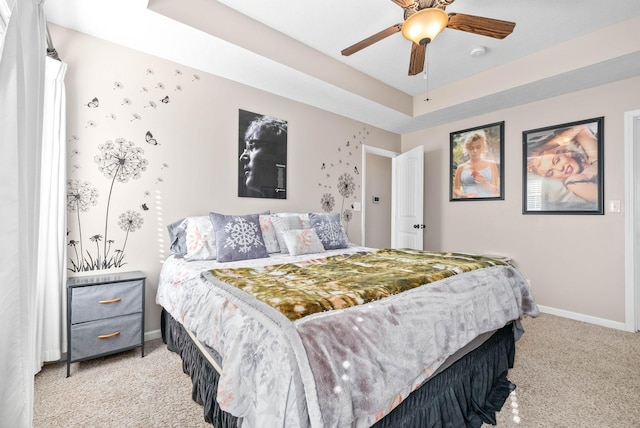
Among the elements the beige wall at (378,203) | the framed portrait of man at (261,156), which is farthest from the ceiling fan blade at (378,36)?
the beige wall at (378,203)

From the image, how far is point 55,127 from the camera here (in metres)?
2.02

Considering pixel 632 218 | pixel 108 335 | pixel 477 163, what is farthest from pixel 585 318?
pixel 108 335

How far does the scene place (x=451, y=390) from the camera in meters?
1.49

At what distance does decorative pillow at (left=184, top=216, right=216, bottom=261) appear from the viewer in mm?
2285

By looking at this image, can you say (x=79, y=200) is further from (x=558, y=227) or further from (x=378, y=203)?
(x=558, y=227)

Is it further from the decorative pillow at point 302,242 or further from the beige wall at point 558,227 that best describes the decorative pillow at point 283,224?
the beige wall at point 558,227

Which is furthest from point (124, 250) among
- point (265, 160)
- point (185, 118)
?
point (265, 160)

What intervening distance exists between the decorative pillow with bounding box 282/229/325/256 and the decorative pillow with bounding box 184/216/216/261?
0.64 metres

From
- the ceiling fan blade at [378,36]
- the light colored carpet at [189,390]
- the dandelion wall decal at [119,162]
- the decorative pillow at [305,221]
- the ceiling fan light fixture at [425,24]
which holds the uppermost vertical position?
the ceiling fan blade at [378,36]

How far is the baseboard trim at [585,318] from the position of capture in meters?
2.89

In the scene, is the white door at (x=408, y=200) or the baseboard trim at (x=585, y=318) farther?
the white door at (x=408, y=200)

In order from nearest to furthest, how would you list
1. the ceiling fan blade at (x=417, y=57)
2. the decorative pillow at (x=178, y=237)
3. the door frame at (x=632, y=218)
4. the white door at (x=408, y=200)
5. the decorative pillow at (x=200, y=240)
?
the ceiling fan blade at (x=417, y=57)
the decorative pillow at (x=200, y=240)
the decorative pillow at (x=178, y=237)
the door frame at (x=632, y=218)
the white door at (x=408, y=200)

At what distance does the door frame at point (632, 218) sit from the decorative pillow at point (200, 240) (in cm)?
395

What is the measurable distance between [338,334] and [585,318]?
140 inches
